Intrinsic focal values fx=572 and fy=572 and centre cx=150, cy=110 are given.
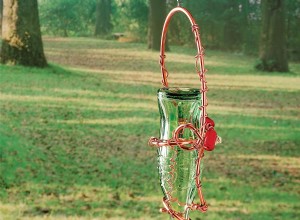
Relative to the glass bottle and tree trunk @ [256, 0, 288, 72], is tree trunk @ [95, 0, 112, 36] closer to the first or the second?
tree trunk @ [256, 0, 288, 72]

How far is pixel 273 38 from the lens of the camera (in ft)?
13.2

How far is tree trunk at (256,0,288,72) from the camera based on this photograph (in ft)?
12.9

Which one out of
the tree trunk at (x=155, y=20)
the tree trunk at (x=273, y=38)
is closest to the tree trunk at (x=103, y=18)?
the tree trunk at (x=155, y=20)

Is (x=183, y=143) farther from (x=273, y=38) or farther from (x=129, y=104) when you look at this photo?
(x=273, y=38)

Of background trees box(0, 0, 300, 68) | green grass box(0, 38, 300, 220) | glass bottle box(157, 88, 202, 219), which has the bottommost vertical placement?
green grass box(0, 38, 300, 220)

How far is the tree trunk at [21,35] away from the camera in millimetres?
3393

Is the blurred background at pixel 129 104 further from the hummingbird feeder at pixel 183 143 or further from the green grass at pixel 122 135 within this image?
the hummingbird feeder at pixel 183 143

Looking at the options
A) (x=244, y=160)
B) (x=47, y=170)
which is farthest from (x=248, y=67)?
(x=47, y=170)

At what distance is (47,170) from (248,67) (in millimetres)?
1583

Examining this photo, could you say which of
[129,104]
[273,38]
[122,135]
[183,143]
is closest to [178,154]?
[183,143]

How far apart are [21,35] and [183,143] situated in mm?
3032

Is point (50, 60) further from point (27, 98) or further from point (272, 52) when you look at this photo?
point (272, 52)

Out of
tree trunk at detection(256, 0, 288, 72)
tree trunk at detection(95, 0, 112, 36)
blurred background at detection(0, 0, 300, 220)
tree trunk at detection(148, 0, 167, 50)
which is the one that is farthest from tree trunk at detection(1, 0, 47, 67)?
tree trunk at detection(256, 0, 288, 72)

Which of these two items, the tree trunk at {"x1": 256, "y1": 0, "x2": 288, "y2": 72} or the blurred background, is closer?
the blurred background
